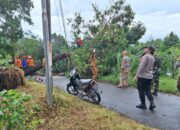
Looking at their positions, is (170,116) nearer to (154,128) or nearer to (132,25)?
(154,128)

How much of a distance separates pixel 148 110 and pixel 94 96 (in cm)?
201

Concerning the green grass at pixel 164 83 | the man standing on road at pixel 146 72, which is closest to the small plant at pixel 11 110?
the man standing on road at pixel 146 72

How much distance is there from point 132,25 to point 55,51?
778 centimetres

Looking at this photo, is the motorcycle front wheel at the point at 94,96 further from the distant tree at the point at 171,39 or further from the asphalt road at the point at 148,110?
the distant tree at the point at 171,39

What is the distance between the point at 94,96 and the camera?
11.8 m

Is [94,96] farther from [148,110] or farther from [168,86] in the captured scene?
[168,86]

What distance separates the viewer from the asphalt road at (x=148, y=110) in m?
8.98

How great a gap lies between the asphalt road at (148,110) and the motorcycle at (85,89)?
0.99 feet

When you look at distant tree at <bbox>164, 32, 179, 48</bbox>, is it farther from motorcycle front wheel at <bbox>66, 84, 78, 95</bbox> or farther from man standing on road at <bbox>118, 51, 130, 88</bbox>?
motorcycle front wheel at <bbox>66, 84, 78, 95</bbox>

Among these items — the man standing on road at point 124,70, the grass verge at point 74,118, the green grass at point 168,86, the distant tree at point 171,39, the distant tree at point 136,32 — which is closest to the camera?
the grass verge at point 74,118

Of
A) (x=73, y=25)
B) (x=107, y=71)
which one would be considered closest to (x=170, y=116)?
(x=107, y=71)

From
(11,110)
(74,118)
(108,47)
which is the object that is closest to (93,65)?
(108,47)

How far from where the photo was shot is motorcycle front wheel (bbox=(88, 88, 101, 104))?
11.7 meters

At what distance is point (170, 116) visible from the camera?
973 cm
